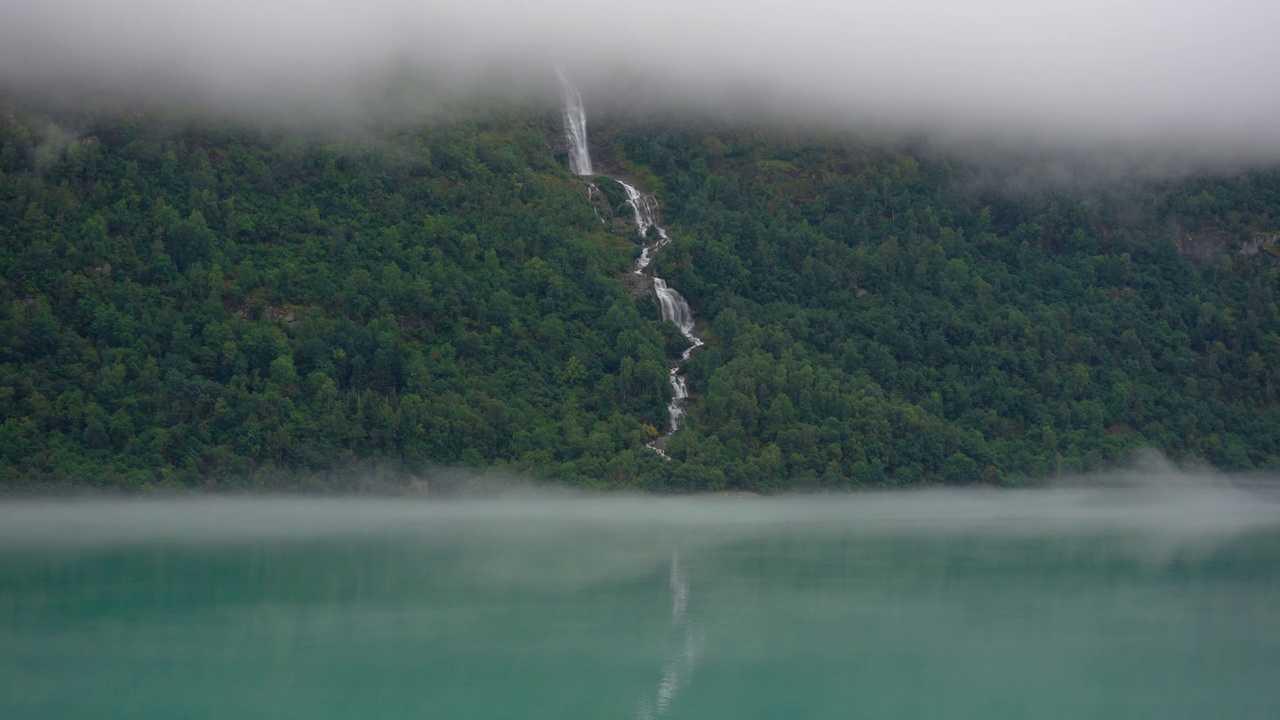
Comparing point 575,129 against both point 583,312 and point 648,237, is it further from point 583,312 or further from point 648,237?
point 583,312

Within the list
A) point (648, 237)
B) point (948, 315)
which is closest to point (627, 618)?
point (948, 315)

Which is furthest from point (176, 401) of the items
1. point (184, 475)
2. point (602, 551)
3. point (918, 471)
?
point (918, 471)

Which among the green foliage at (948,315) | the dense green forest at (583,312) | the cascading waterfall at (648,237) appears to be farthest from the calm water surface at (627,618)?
the cascading waterfall at (648,237)

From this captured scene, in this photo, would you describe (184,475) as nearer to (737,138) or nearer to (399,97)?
(399,97)

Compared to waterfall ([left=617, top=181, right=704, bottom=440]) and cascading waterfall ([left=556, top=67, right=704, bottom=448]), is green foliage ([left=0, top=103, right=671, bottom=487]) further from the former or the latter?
cascading waterfall ([left=556, top=67, right=704, bottom=448])

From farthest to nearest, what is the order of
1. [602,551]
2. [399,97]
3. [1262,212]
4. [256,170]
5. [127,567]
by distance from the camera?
[1262,212] < [399,97] < [256,170] < [602,551] < [127,567]

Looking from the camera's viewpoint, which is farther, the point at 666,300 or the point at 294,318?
the point at 666,300
